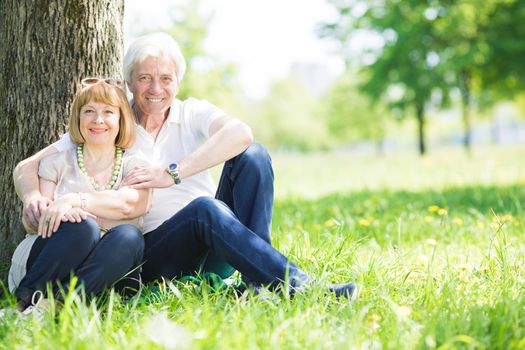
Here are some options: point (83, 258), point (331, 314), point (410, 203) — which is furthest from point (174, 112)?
point (410, 203)

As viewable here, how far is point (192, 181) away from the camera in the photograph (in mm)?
3092

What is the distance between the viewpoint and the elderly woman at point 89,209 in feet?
8.00

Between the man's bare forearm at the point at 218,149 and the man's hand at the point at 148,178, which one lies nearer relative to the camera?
the man's hand at the point at 148,178

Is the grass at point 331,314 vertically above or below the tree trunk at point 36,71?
below

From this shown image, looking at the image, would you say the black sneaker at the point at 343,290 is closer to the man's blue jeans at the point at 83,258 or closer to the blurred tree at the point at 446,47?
the man's blue jeans at the point at 83,258

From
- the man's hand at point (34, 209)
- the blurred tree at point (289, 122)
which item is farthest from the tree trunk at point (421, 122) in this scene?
the blurred tree at point (289, 122)

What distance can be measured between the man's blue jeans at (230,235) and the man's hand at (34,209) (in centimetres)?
53

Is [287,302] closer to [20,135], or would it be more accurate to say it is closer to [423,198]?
[20,135]

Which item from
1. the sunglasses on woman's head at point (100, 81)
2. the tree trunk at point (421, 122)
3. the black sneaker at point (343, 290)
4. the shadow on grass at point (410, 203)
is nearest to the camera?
the black sneaker at point (343, 290)

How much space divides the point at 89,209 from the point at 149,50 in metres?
0.91

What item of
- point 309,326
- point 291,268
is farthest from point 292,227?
point 309,326

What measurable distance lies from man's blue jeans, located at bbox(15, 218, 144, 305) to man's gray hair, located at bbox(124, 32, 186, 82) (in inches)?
36.4

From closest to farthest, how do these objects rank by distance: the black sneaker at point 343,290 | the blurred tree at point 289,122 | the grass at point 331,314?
the grass at point 331,314, the black sneaker at point 343,290, the blurred tree at point 289,122

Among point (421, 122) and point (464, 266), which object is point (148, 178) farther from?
point (421, 122)
